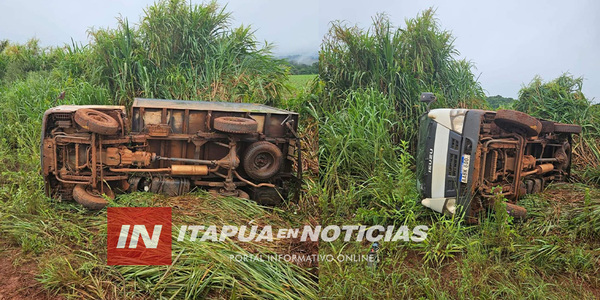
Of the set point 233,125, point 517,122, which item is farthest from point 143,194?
point 517,122

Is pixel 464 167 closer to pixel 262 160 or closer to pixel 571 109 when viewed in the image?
pixel 571 109

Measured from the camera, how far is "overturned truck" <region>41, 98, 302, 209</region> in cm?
445

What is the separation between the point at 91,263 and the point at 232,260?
3.88 ft

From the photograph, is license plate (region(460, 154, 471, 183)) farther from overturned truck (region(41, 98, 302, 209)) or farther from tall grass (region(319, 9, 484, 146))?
overturned truck (region(41, 98, 302, 209))

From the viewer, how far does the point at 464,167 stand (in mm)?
3164

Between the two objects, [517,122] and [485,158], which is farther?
[485,158]

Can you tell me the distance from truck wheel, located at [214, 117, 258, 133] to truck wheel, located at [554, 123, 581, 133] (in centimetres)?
307

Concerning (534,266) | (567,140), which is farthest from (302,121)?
(534,266)

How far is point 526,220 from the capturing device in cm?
296

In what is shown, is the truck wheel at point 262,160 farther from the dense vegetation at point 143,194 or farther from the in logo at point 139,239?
the in logo at point 139,239

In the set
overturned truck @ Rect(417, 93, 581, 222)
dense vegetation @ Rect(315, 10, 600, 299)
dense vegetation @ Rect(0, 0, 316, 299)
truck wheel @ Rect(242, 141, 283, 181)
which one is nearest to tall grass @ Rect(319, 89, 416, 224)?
dense vegetation @ Rect(315, 10, 600, 299)

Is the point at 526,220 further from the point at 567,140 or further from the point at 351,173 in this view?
the point at 351,173

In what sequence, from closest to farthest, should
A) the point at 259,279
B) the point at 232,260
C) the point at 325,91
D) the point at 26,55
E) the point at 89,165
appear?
the point at 259,279
the point at 232,260
the point at 325,91
the point at 89,165
the point at 26,55

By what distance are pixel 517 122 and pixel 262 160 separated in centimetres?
298
